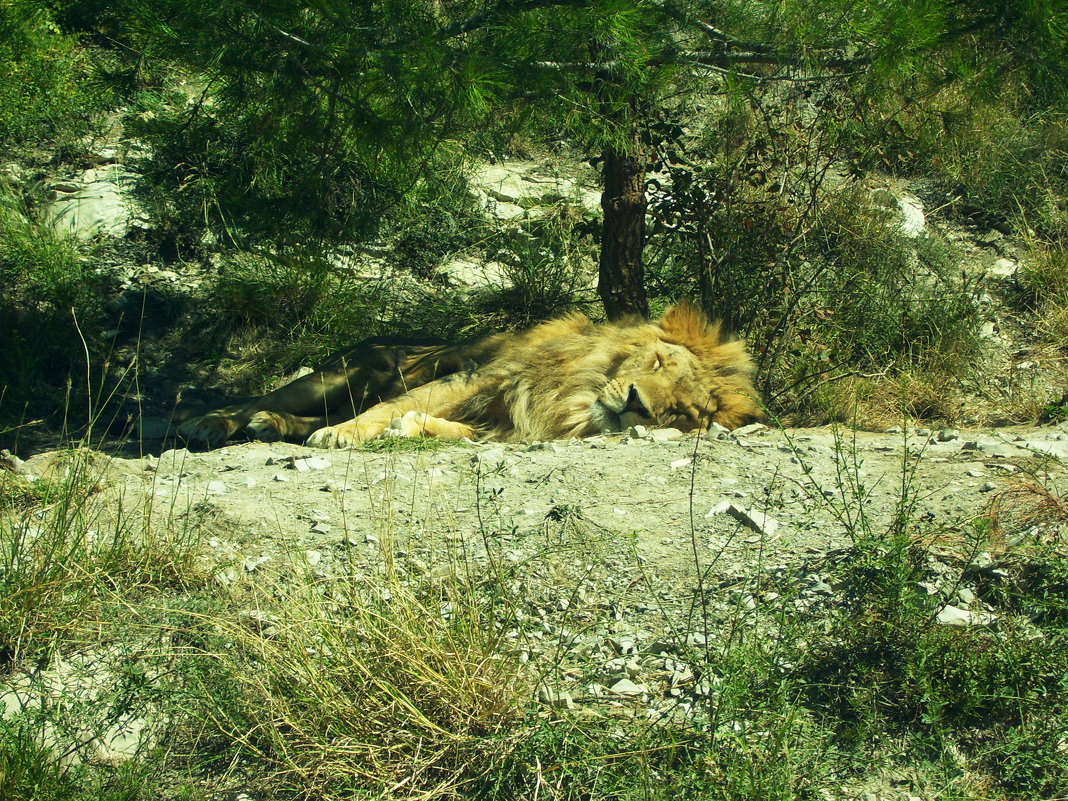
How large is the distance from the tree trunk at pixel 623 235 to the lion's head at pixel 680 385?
37.1 inches

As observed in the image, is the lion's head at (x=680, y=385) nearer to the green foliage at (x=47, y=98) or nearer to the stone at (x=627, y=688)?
the stone at (x=627, y=688)

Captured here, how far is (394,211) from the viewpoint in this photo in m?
8.35

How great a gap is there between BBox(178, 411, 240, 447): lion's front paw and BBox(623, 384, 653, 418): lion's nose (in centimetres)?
270

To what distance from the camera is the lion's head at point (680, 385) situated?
244 inches

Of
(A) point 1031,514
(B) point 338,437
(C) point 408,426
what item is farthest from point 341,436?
(A) point 1031,514

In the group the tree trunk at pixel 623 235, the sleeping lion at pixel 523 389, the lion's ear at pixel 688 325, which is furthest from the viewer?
the tree trunk at pixel 623 235

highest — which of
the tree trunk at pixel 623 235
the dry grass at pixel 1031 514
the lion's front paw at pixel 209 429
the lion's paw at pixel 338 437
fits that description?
the tree trunk at pixel 623 235

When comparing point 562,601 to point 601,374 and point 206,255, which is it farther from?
point 206,255

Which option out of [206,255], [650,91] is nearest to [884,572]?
[650,91]

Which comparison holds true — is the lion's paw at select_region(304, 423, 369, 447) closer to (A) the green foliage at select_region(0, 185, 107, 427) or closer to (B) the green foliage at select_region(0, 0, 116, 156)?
(A) the green foliage at select_region(0, 185, 107, 427)

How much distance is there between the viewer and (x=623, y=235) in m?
7.29

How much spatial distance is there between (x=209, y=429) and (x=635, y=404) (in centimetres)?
287

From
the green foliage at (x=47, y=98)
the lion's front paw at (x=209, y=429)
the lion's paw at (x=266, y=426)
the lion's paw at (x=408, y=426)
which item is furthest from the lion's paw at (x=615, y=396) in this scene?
the green foliage at (x=47, y=98)

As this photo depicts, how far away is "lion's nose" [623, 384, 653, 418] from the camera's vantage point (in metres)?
6.14
